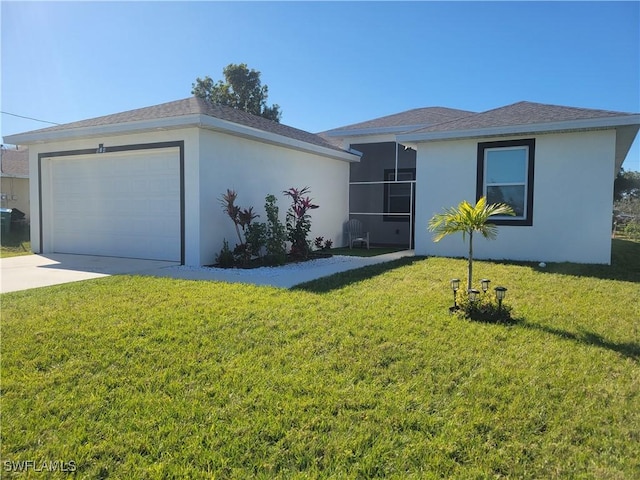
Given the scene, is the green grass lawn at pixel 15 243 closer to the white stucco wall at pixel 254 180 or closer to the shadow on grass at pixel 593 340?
the white stucco wall at pixel 254 180

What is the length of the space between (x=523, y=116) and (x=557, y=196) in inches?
81.0

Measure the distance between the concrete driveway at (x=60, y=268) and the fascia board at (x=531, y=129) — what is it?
675 centimetres

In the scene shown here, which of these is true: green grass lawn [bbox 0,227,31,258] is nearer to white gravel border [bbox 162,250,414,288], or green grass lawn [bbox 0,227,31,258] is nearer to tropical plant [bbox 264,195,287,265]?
white gravel border [bbox 162,250,414,288]

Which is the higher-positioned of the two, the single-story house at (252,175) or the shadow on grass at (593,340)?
the single-story house at (252,175)

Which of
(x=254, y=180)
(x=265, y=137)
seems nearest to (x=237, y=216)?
(x=254, y=180)

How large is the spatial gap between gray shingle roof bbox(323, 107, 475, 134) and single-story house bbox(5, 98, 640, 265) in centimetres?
400

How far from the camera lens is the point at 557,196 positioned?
9648 mm

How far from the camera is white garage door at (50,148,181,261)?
10055mm

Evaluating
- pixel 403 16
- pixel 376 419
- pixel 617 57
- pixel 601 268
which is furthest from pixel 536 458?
pixel 617 57

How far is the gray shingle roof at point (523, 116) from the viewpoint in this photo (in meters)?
9.36

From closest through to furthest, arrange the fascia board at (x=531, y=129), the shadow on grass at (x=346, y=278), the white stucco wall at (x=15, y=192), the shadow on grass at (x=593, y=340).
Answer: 1. the shadow on grass at (x=593, y=340)
2. the shadow on grass at (x=346, y=278)
3. the fascia board at (x=531, y=129)
4. the white stucco wall at (x=15, y=192)

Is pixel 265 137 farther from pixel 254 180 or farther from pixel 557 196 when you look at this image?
pixel 557 196

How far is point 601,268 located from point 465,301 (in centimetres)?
527

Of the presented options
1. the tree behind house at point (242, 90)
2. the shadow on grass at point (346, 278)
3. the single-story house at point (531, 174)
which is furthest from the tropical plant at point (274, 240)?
the tree behind house at point (242, 90)
